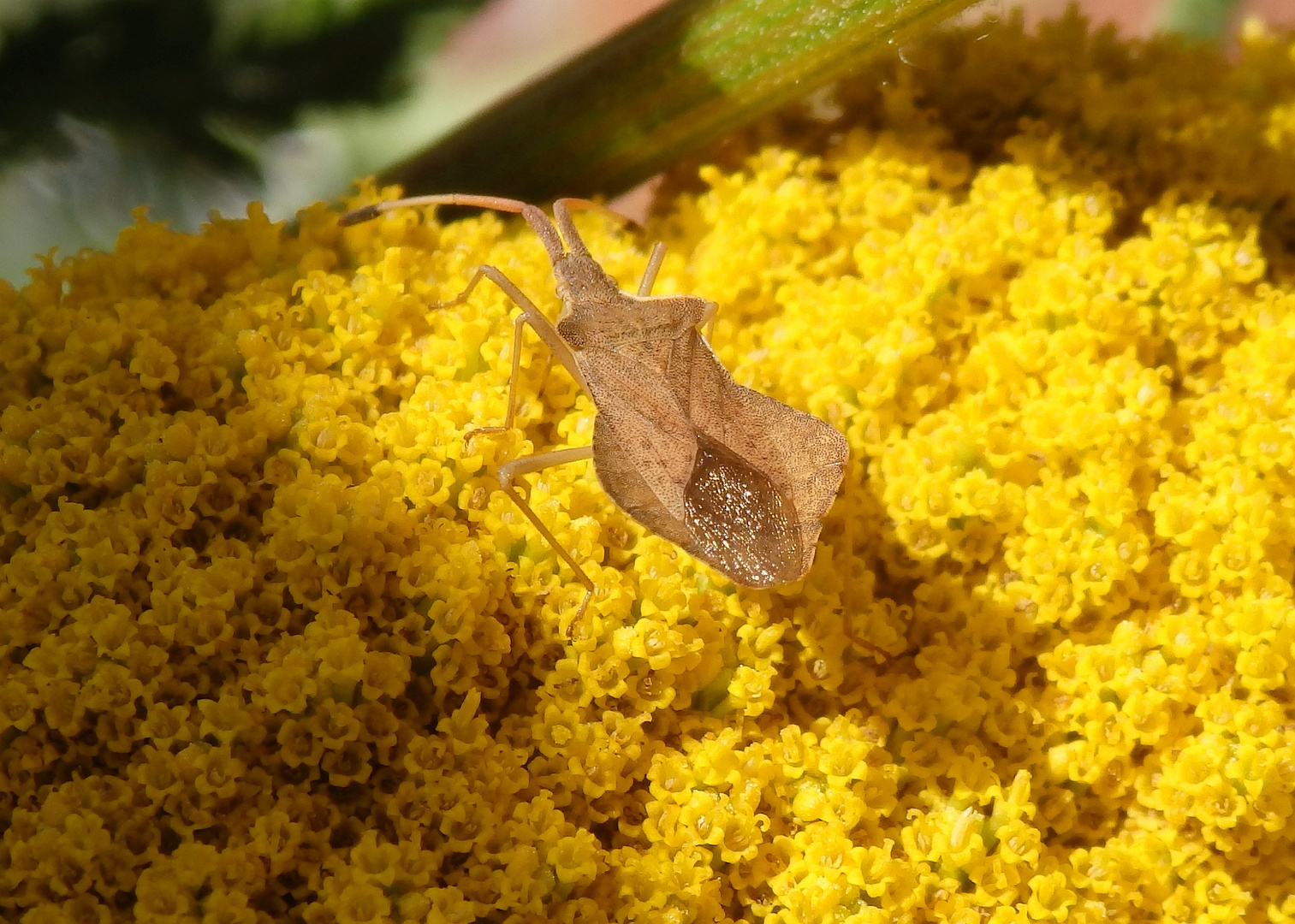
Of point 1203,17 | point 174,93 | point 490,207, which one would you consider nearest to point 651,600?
point 490,207

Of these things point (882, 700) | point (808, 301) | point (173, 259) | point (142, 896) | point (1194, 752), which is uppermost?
point (173, 259)

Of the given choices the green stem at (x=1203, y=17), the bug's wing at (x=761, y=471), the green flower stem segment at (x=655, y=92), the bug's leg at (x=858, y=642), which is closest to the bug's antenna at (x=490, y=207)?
the green flower stem segment at (x=655, y=92)

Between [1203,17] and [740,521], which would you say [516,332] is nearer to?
[740,521]

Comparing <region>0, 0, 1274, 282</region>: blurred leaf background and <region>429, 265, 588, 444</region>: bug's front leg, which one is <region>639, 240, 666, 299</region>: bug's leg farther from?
<region>0, 0, 1274, 282</region>: blurred leaf background

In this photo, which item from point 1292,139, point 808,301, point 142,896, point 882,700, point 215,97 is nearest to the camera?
point 142,896

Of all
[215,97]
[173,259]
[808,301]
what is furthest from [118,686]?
[215,97]

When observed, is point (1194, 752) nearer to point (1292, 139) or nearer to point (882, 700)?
point (882, 700)

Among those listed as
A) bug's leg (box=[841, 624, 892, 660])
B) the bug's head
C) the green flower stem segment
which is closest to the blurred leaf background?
the green flower stem segment
